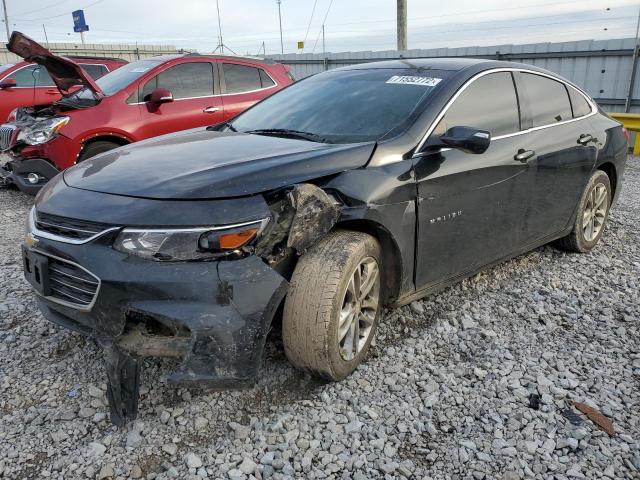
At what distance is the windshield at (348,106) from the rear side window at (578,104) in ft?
5.31

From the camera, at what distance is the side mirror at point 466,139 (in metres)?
2.99

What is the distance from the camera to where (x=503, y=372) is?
296 centimetres

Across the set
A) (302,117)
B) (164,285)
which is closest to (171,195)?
(164,285)

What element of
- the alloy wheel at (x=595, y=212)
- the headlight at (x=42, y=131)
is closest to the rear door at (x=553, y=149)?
the alloy wheel at (x=595, y=212)

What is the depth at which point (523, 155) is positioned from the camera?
147 inches

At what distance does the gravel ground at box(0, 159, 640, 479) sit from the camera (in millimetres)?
2291

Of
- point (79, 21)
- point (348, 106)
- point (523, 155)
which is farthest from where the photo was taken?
point (79, 21)

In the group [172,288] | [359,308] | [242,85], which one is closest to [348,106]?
[359,308]

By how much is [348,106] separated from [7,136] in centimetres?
474

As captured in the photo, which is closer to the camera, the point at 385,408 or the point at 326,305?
the point at 326,305

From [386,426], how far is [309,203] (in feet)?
3.56

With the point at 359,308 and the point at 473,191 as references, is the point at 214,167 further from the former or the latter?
the point at 473,191

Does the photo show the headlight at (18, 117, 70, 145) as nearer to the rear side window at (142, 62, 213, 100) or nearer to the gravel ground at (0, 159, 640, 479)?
the rear side window at (142, 62, 213, 100)

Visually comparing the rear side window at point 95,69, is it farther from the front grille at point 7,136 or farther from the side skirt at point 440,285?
the side skirt at point 440,285
